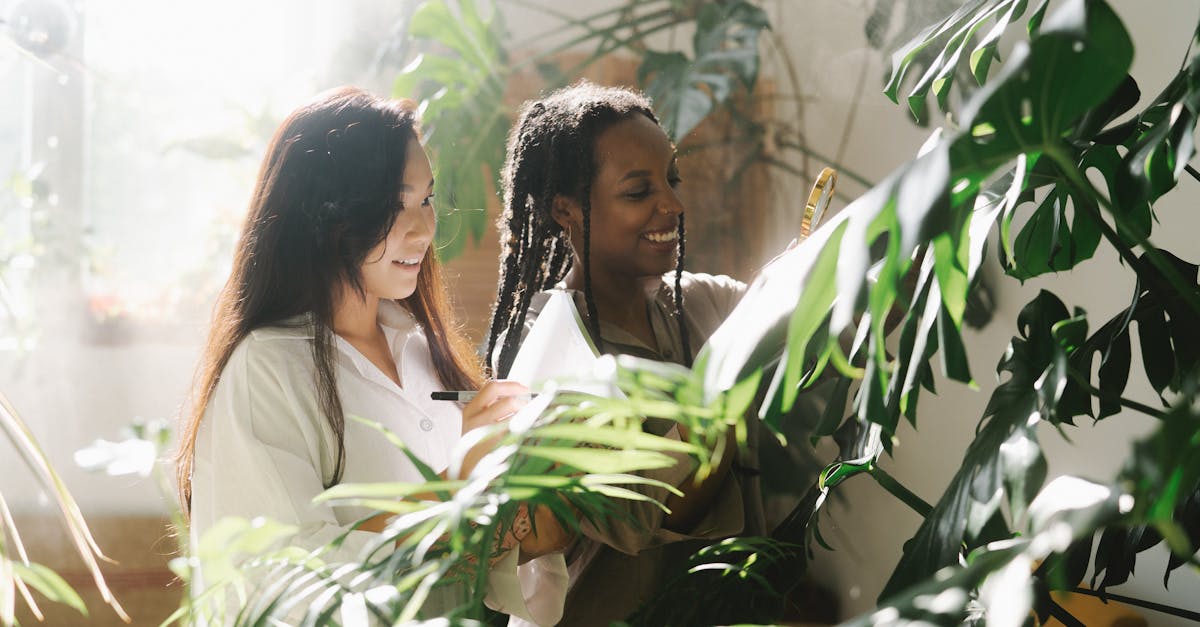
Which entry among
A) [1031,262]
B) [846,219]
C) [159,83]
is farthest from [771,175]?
[846,219]

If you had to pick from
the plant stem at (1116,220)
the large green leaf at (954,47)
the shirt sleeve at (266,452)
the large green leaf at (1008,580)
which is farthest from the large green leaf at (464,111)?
the large green leaf at (1008,580)

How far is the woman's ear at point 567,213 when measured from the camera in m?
1.48

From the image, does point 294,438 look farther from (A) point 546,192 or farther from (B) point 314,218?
(A) point 546,192

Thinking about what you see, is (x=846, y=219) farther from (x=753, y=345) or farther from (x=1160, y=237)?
(x=1160, y=237)

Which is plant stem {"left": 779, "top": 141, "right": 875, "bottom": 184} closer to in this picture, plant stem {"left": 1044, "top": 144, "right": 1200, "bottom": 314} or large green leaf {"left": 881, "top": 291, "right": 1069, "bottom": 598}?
large green leaf {"left": 881, "top": 291, "right": 1069, "bottom": 598}

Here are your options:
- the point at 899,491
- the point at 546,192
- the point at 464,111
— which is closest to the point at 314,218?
the point at 546,192

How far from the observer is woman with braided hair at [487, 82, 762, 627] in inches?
51.8

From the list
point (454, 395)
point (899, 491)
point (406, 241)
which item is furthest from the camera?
point (406, 241)

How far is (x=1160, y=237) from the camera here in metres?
1.47

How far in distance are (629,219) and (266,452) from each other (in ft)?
1.92

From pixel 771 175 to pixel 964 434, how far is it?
1.03 m

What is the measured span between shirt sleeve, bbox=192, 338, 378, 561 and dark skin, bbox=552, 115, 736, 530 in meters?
0.46

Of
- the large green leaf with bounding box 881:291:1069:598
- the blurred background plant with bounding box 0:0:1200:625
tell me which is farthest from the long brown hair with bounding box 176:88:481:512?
the large green leaf with bounding box 881:291:1069:598

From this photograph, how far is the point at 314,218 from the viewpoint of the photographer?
115cm
